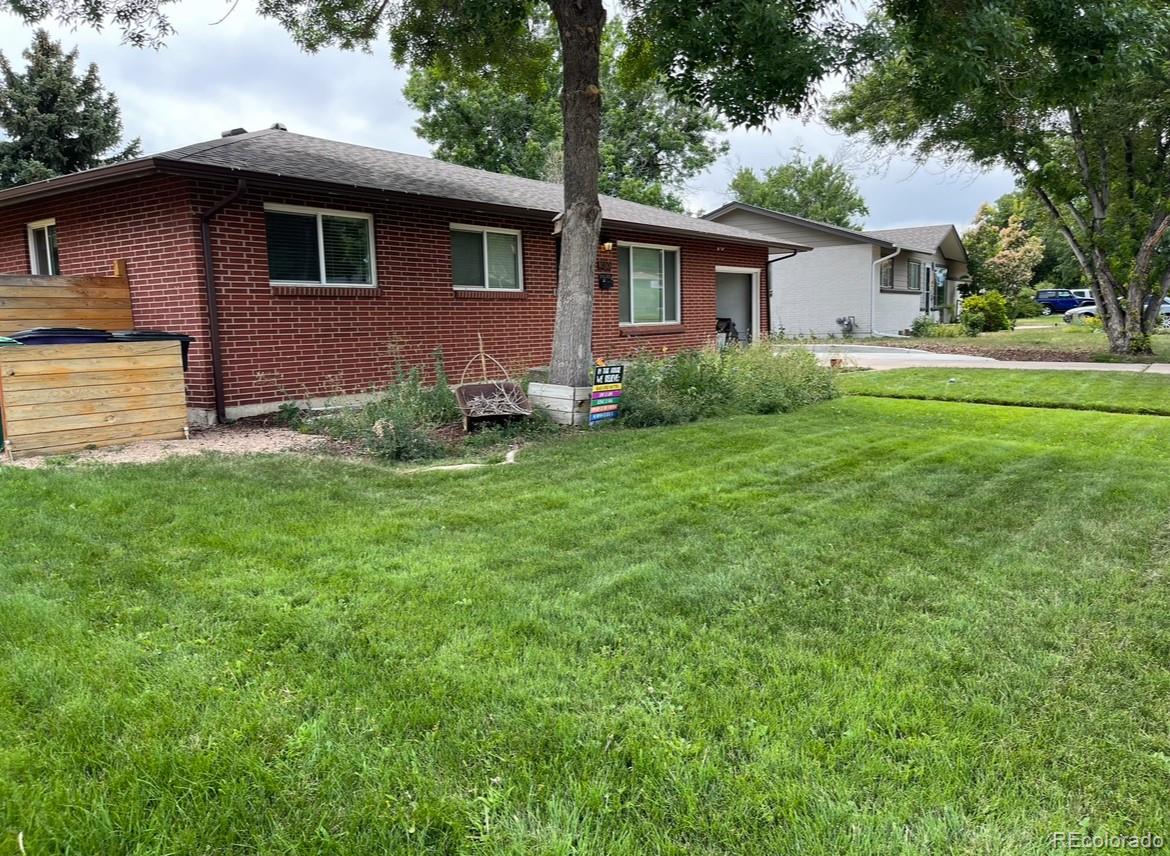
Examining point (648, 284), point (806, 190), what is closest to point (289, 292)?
point (648, 284)

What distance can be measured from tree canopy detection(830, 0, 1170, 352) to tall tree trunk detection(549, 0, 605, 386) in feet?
9.19

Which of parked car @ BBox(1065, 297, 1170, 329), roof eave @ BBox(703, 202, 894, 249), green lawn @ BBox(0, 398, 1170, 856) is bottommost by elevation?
green lawn @ BBox(0, 398, 1170, 856)

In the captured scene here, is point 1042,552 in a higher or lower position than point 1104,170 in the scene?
lower

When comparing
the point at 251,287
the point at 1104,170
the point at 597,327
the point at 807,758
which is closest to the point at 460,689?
the point at 807,758

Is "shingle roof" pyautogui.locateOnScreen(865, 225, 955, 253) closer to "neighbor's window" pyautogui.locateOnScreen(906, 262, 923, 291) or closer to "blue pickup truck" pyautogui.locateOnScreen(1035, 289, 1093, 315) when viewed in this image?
"neighbor's window" pyautogui.locateOnScreen(906, 262, 923, 291)

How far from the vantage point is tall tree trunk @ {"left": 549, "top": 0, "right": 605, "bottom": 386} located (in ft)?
25.6

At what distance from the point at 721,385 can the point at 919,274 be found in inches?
944

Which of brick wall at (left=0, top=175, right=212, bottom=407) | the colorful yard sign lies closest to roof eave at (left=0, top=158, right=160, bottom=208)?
brick wall at (left=0, top=175, right=212, bottom=407)

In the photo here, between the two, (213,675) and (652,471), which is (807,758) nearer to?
(213,675)

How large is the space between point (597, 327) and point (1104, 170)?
12.0 meters

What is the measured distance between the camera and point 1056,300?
4156 centimetres

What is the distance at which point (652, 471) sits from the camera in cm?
595

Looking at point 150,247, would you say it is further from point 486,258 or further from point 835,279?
point 835,279

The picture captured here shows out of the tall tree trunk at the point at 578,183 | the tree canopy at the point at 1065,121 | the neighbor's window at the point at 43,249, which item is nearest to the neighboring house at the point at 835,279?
the tree canopy at the point at 1065,121
